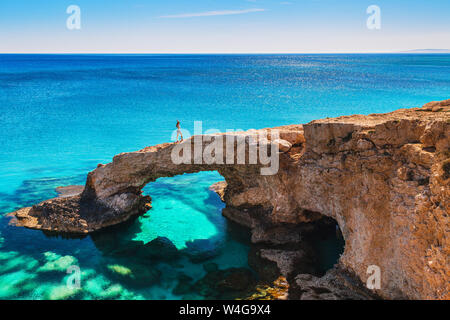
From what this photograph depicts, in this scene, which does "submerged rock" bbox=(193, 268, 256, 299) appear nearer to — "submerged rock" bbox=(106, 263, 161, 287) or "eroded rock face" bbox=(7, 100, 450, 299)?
"submerged rock" bbox=(106, 263, 161, 287)

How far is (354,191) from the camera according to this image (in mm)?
14203

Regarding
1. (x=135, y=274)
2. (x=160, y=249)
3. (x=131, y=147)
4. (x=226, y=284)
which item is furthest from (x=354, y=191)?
(x=131, y=147)

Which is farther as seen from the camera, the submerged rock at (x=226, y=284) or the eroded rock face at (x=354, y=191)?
the submerged rock at (x=226, y=284)

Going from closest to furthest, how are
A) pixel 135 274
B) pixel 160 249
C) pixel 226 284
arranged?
pixel 226 284 → pixel 135 274 → pixel 160 249

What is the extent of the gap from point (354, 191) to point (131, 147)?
109 ft

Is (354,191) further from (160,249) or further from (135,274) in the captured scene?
(135,274)

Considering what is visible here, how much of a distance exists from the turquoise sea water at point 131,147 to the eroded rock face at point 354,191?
1982 mm

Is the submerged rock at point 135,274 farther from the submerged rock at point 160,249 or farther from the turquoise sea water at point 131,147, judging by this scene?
the submerged rock at point 160,249

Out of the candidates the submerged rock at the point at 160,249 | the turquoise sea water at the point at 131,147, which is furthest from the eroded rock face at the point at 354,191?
the submerged rock at the point at 160,249

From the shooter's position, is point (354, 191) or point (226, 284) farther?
point (226, 284)

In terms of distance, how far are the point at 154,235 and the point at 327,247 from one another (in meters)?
9.65

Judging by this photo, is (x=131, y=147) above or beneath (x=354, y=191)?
beneath

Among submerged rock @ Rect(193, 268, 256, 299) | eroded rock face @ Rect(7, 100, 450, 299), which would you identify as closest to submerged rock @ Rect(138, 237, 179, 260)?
submerged rock @ Rect(193, 268, 256, 299)

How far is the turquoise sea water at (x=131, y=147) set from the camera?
16.7m
